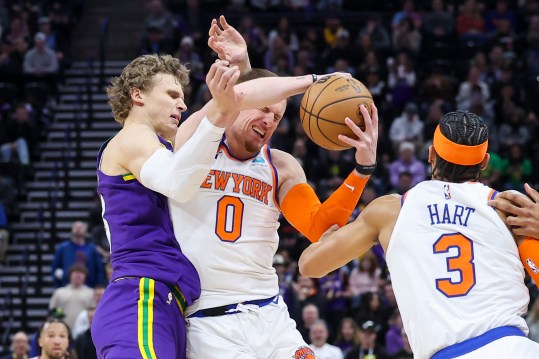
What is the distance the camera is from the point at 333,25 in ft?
65.9

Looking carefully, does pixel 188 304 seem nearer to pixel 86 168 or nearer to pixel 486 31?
pixel 86 168

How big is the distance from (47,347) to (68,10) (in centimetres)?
1325

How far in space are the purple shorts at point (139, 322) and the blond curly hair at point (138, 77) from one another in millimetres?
1120

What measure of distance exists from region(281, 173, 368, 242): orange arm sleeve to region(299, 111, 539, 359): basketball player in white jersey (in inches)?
28.9

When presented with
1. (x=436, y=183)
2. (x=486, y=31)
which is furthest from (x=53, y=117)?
(x=436, y=183)

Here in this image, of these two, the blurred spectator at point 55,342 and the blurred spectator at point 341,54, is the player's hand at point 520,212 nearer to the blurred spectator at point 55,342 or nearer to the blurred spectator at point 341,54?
the blurred spectator at point 55,342

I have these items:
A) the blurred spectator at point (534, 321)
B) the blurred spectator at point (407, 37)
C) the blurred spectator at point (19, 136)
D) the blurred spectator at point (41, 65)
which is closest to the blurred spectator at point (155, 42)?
the blurred spectator at point (41, 65)

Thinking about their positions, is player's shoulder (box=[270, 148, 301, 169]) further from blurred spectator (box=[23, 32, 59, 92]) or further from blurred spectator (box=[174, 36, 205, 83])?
blurred spectator (box=[23, 32, 59, 92])

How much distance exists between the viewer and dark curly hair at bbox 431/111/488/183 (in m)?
5.03

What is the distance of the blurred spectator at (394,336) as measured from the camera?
12.4 m

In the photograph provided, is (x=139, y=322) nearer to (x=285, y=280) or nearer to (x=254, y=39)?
(x=285, y=280)

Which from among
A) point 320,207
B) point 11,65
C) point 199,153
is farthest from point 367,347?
point 11,65

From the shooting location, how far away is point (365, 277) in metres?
13.9

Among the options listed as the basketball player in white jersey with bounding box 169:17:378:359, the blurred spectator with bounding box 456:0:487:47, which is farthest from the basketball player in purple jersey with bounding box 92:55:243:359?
the blurred spectator with bounding box 456:0:487:47
